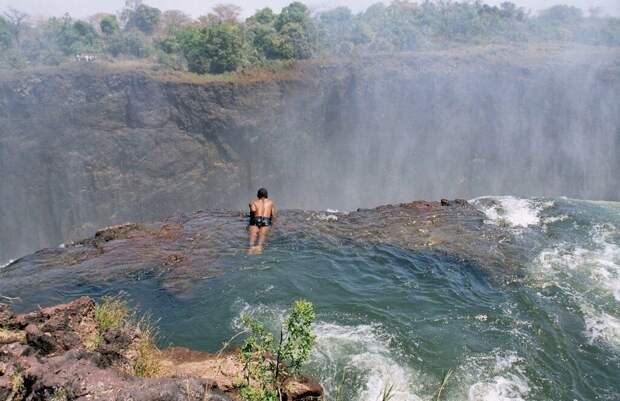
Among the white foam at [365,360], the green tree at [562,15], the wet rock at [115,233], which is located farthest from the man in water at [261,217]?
the green tree at [562,15]

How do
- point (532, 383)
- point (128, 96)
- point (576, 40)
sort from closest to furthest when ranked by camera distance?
1. point (532, 383)
2. point (128, 96)
3. point (576, 40)

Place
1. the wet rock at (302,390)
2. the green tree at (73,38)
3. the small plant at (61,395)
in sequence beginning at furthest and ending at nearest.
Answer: the green tree at (73,38)
the wet rock at (302,390)
the small plant at (61,395)

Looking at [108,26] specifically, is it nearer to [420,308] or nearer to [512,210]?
[512,210]

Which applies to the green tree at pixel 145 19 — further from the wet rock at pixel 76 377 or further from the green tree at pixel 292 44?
the wet rock at pixel 76 377

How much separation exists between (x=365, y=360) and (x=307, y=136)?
1390 centimetres

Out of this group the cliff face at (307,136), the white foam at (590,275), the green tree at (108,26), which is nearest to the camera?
the white foam at (590,275)

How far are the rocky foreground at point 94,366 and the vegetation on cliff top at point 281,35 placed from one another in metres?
15.0

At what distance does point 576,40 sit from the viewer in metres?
29.3

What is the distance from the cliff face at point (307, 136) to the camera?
1595cm

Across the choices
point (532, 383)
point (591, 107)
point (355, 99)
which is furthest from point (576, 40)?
point (532, 383)

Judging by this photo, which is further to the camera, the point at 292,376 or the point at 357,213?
the point at 357,213

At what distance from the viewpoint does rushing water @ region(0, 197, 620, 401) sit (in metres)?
5.45

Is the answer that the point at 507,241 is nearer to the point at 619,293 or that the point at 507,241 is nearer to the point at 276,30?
the point at 619,293

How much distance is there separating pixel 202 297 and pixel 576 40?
3124cm
